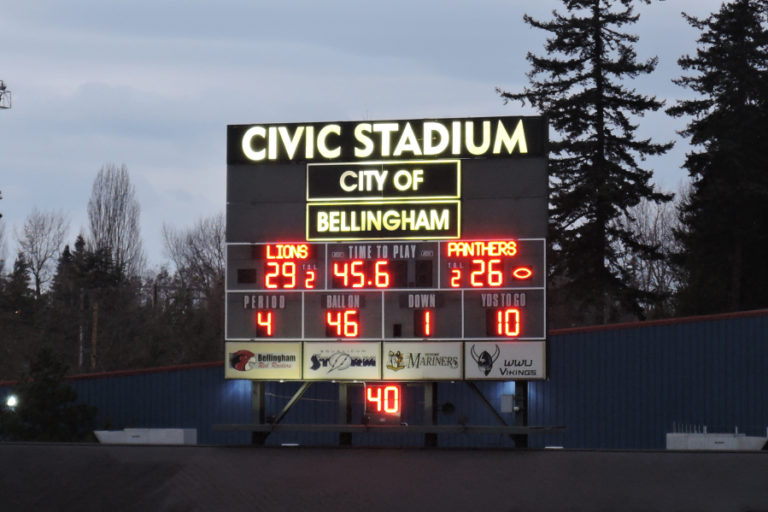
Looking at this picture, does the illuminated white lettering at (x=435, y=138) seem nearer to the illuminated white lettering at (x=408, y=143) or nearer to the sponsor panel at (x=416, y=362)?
the illuminated white lettering at (x=408, y=143)

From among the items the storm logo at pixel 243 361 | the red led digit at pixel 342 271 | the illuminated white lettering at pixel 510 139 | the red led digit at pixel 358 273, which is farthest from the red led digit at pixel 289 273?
the illuminated white lettering at pixel 510 139

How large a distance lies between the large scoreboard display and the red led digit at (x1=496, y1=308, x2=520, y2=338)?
0.10 ft

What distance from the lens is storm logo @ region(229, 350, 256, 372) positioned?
2608 cm

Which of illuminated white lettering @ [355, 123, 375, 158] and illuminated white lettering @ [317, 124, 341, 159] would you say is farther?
illuminated white lettering @ [317, 124, 341, 159]

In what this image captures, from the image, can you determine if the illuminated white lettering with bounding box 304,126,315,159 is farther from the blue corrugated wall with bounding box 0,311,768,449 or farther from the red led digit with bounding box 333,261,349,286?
the blue corrugated wall with bounding box 0,311,768,449

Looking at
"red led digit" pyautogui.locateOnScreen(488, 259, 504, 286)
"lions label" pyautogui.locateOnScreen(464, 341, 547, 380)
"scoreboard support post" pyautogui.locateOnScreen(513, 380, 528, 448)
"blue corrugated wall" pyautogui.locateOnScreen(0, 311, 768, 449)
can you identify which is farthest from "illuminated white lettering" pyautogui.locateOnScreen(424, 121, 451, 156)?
"blue corrugated wall" pyautogui.locateOnScreen(0, 311, 768, 449)

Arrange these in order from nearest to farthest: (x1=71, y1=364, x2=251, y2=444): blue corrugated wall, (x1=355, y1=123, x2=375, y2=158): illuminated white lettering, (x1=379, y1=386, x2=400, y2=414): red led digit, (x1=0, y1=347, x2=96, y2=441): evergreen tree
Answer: (x1=379, y1=386, x2=400, y2=414): red led digit < (x1=355, y1=123, x2=375, y2=158): illuminated white lettering < (x1=0, y1=347, x2=96, y2=441): evergreen tree < (x1=71, y1=364, x2=251, y2=444): blue corrugated wall

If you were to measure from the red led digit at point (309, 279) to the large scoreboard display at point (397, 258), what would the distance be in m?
0.02

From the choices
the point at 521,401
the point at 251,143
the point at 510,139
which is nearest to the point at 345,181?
the point at 251,143

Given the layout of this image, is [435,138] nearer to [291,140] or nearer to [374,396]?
[291,140]

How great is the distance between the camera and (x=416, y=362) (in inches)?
1006

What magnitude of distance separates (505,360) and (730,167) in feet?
114

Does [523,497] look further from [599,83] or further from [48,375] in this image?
[599,83]

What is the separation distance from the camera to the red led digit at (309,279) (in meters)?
25.5
